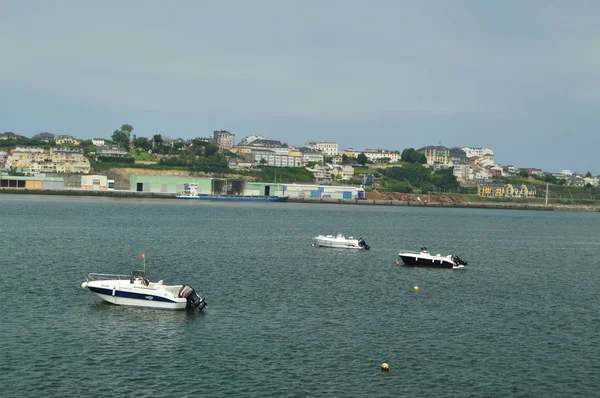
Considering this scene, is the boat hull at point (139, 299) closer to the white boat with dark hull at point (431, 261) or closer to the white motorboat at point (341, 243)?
the white boat with dark hull at point (431, 261)

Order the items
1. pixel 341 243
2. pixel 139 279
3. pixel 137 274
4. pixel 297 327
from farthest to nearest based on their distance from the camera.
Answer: pixel 341 243
pixel 137 274
pixel 139 279
pixel 297 327

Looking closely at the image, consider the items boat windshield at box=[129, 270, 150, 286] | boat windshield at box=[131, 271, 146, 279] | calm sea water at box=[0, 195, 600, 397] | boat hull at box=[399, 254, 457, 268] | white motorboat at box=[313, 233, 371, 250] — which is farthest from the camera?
white motorboat at box=[313, 233, 371, 250]

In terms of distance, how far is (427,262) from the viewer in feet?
185

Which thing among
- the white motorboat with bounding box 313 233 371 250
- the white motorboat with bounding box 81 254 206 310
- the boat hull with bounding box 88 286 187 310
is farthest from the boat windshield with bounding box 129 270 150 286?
the white motorboat with bounding box 313 233 371 250

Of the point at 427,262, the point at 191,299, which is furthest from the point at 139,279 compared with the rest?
the point at 427,262

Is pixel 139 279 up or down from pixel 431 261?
up

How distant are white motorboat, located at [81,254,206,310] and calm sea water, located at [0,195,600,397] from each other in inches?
19.8

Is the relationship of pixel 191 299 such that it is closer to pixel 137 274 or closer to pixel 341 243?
pixel 137 274

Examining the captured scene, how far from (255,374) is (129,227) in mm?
61195

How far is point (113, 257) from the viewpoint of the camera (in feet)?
181

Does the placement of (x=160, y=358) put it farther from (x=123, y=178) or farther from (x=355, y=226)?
(x=123, y=178)

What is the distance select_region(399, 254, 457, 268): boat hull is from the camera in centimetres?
5584

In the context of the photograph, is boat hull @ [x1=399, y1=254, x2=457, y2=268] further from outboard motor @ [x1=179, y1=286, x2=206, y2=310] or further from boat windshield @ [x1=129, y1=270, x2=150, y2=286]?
boat windshield @ [x1=129, y1=270, x2=150, y2=286]

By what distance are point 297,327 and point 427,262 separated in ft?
84.2
